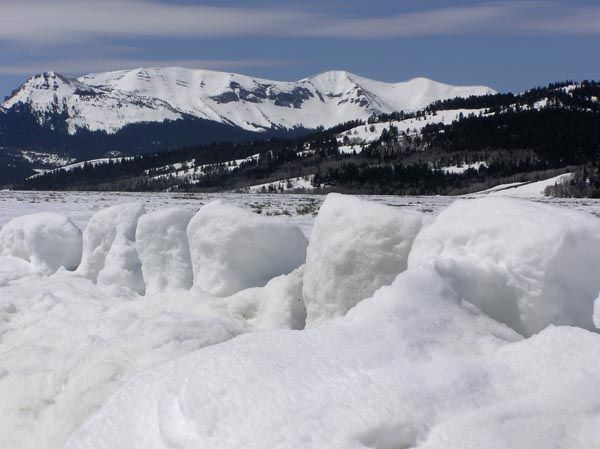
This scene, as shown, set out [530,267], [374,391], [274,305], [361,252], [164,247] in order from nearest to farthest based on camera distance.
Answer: [374,391], [530,267], [361,252], [274,305], [164,247]

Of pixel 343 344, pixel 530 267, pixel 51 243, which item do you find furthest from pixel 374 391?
pixel 51 243

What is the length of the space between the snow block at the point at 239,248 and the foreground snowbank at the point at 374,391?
5.20 metres

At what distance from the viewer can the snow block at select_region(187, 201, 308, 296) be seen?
10.8 m

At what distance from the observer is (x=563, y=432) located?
174 inches

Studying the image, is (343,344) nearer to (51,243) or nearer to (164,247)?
(164,247)

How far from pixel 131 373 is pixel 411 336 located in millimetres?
3245

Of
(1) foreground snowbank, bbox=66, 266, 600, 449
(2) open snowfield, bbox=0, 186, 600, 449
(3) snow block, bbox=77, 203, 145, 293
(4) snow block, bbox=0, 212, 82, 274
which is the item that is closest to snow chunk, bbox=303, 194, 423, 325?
(2) open snowfield, bbox=0, 186, 600, 449

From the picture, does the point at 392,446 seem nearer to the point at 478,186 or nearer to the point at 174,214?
the point at 174,214

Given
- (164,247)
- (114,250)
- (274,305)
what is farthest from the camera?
(114,250)

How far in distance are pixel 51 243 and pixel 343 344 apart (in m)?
12.7

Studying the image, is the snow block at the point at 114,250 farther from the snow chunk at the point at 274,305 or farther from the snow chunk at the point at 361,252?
the snow chunk at the point at 361,252

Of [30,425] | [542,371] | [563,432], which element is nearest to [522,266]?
[542,371]

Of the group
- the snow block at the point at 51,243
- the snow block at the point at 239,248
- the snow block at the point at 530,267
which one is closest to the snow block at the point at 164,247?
the snow block at the point at 239,248

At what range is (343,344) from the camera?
5.22 m
